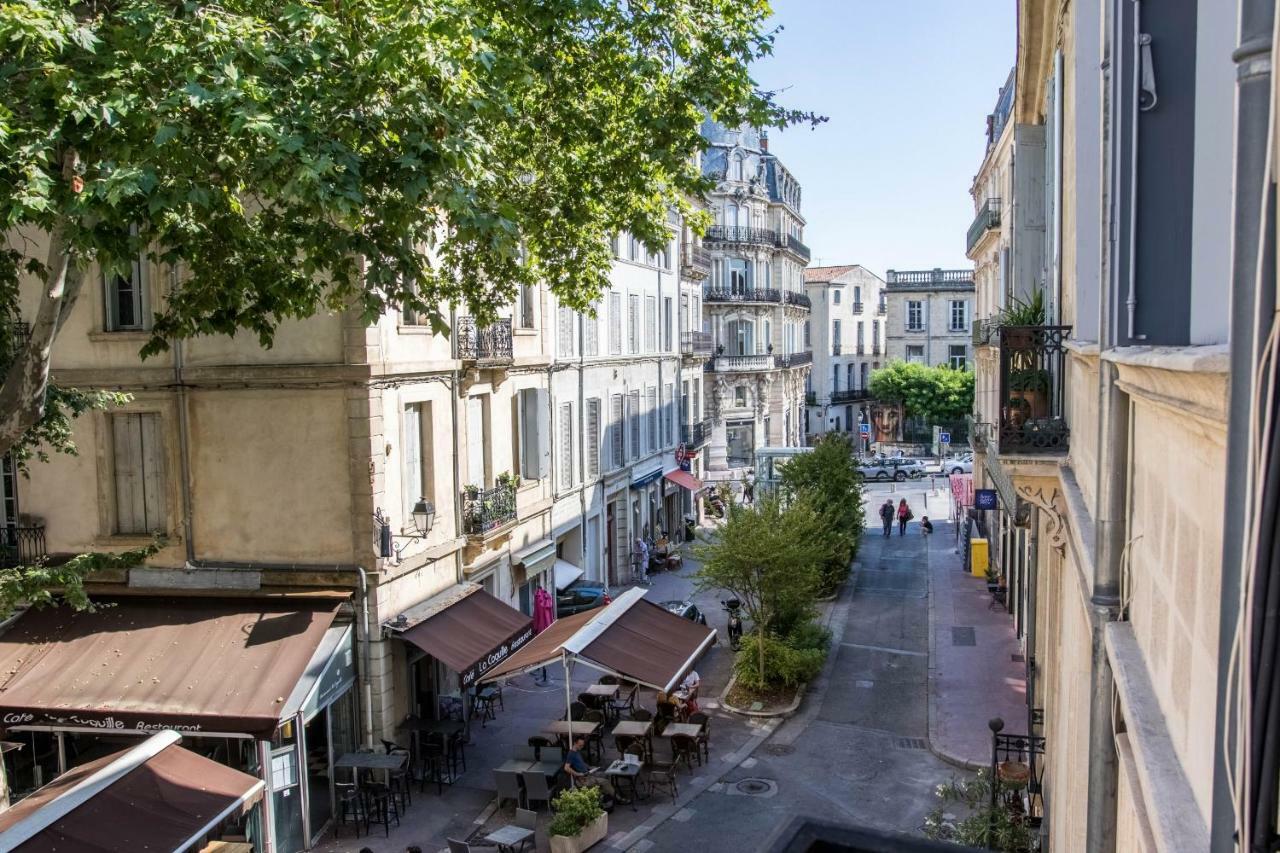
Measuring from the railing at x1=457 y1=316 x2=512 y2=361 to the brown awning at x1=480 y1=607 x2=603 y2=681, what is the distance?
5.24 metres

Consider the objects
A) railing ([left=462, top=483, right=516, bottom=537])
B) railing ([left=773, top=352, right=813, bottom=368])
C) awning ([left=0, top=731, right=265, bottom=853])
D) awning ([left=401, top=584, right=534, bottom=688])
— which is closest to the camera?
awning ([left=0, top=731, right=265, bottom=853])

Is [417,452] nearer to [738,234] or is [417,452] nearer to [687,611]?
[687,611]

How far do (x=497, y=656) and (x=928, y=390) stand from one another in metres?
55.7

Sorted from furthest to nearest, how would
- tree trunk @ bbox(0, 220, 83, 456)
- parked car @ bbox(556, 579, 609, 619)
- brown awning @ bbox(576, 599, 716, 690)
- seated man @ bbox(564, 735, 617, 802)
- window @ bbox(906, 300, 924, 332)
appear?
window @ bbox(906, 300, 924, 332) → parked car @ bbox(556, 579, 609, 619) → brown awning @ bbox(576, 599, 716, 690) → seated man @ bbox(564, 735, 617, 802) → tree trunk @ bbox(0, 220, 83, 456)

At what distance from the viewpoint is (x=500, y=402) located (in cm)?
2319

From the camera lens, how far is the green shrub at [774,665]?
2142 centimetres

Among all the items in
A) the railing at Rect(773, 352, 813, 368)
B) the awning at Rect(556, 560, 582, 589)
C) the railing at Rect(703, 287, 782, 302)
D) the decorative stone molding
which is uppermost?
the railing at Rect(703, 287, 782, 302)

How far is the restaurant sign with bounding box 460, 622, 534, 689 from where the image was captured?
57.8 feet

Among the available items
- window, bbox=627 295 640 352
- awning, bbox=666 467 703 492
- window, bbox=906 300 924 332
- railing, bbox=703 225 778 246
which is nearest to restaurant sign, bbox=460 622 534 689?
window, bbox=627 295 640 352

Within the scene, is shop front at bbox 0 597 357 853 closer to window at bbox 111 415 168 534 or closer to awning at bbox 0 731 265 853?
window at bbox 111 415 168 534

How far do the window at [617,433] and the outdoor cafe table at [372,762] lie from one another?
1654 cm

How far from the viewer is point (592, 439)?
30.3m

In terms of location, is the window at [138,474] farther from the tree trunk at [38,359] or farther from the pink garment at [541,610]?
the pink garment at [541,610]

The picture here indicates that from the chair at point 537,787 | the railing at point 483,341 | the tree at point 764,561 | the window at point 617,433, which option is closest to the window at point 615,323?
the window at point 617,433
